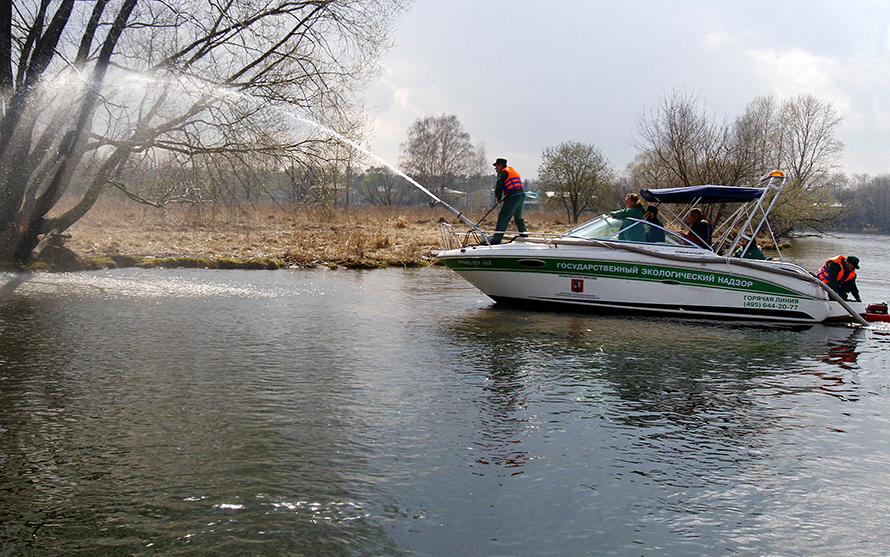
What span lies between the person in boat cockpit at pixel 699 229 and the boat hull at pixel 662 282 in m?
0.64

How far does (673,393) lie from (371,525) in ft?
15.4

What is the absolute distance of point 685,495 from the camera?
5.38 metres

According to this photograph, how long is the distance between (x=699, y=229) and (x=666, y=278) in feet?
4.91

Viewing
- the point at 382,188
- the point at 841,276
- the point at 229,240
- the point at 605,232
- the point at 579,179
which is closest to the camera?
the point at 605,232

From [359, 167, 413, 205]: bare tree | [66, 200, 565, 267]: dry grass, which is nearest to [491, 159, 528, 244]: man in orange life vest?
[66, 200, 565, 267]: dry grass

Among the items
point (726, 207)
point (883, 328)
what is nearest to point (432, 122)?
point (726, 207)

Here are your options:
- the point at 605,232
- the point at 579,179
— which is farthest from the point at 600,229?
the point at 579,179

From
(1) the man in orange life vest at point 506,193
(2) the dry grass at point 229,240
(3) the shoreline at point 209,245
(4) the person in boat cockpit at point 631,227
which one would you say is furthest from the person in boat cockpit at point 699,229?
(2) the dry grass at point 229,240

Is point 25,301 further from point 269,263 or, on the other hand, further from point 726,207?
point 726,207

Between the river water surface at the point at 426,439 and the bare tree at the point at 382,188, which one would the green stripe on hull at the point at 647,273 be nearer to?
the river water surface at the point at 426,439

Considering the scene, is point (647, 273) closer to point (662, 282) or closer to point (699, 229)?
point (662, 282)

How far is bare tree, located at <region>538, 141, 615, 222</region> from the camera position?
68.8 m

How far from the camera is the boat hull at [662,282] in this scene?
13648mm

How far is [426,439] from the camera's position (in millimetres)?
6344
